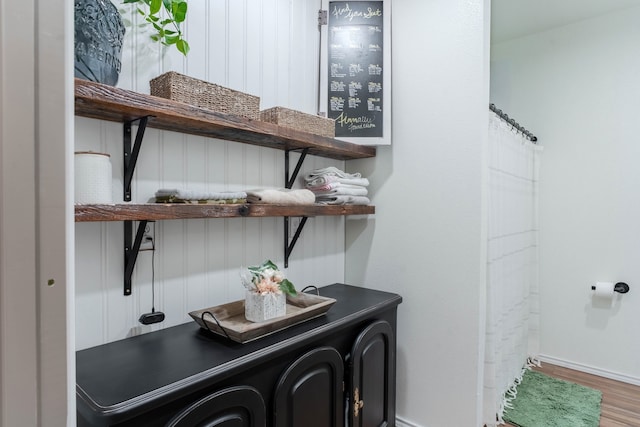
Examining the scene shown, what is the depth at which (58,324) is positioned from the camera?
0.43 metres

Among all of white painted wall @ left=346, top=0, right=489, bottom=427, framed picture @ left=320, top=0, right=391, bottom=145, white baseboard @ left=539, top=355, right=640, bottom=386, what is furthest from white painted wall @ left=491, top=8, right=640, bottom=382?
framed picture @ left=320, top=0, right=391, bottom=145

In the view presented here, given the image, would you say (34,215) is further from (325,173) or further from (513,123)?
(513,123)

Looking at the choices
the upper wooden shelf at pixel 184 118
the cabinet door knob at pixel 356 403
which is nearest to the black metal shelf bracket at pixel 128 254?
the upper wooden shelf at pixel 184 118

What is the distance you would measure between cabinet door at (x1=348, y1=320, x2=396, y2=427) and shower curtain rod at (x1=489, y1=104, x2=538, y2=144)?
4.52ft

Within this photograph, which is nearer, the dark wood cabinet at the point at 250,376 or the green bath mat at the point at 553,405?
the dark wood cabinet at the point at 250,376

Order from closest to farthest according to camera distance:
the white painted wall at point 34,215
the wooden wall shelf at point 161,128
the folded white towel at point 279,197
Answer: the white painted wall at point 34,215, the wooden wall shelf at point 161,128, the folded white towel at point 279,197

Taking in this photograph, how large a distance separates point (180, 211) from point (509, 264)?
209 centimetres

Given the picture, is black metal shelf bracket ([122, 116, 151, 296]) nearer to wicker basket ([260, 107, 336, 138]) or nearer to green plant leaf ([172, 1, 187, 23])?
green plant leaf ([172, 1, 187, 23])

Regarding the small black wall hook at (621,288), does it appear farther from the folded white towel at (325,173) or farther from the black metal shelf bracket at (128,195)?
the black metal shelf bracket at (128,195)

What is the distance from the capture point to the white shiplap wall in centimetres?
119

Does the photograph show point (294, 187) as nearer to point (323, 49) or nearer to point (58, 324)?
point (323, 49)

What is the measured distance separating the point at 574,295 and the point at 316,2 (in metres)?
2.92

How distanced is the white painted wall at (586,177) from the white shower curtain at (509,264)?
0.15 meters

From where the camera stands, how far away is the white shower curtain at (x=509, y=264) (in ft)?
6.44
